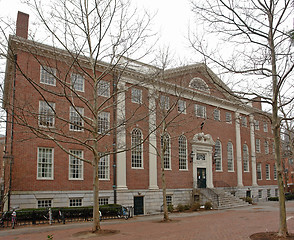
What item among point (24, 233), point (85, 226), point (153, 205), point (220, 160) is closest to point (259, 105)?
point (220, 160)

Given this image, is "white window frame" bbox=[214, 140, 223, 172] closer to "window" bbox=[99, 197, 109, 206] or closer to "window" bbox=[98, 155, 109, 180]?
"window" bbox=[98, 155, 109, 180]

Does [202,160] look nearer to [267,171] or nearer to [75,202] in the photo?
[75,202]

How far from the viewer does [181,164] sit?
29.0 meters

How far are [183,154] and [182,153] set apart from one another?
0.14 metres

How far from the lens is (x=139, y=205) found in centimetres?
2461

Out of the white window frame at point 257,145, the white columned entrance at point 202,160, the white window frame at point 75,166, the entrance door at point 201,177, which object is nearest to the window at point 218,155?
the white columned entrance at point 202,160

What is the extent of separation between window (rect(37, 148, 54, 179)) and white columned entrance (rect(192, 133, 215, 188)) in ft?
47.1

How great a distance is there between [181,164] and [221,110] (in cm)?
937

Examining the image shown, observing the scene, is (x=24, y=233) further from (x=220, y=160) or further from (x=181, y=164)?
(x=220, y=160)

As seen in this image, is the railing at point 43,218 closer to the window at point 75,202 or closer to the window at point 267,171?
the window at point 75,202

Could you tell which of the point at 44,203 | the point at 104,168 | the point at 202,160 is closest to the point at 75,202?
the point at 44,203

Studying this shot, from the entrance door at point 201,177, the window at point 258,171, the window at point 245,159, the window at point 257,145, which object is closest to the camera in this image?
the entrance door at point 201,177

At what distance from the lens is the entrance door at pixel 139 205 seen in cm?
2436

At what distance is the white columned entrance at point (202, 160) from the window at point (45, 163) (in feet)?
47.1
